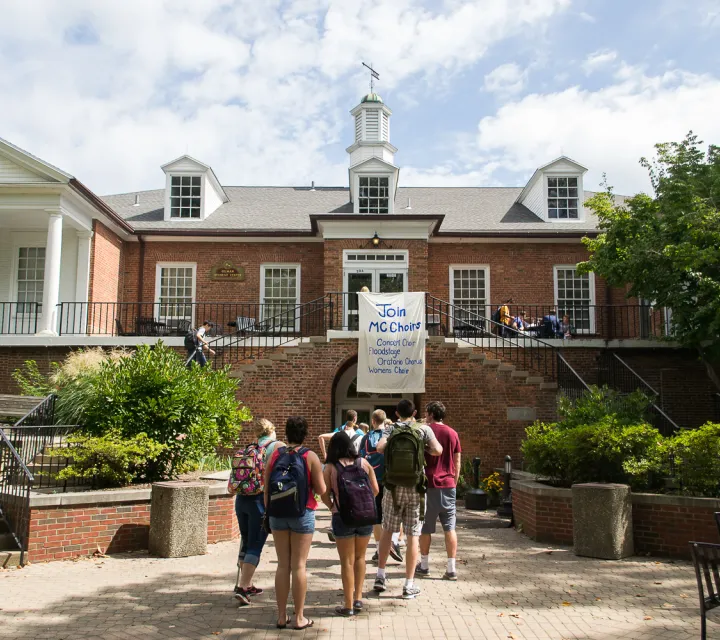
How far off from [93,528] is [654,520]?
269 inches

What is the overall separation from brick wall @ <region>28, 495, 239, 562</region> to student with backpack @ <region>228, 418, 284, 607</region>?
110 inches

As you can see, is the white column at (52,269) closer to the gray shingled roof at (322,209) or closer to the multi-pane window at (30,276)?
the multi-pane window at (30,276)

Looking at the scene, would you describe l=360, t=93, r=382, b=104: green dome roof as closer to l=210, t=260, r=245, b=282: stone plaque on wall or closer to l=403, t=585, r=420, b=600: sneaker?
l=210, t=260, r=245, b=282: stone plaque on wall

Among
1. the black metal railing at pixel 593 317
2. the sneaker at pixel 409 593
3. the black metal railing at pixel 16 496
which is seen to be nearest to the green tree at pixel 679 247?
the black metal railing at pixel 593 317

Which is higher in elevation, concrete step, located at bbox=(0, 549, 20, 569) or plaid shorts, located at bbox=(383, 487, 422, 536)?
plaid shorts, located at bbox=(383, 487, 422, 536)

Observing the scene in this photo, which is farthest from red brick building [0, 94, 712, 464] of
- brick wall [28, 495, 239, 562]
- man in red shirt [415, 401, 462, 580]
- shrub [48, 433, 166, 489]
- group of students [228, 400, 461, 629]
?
group of students [228, 400, 461, 629]

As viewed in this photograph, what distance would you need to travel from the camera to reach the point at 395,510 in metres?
6.71

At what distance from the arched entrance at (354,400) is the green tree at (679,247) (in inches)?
263

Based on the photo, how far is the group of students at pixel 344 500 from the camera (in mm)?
5594

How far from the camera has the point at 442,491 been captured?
7.27 m

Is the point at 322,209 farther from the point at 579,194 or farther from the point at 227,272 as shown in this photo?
the point at 579,194

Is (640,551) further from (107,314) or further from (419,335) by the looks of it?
(107,314)

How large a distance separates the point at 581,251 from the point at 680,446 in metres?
13.4

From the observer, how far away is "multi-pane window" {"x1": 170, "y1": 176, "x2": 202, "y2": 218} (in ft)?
73.0
